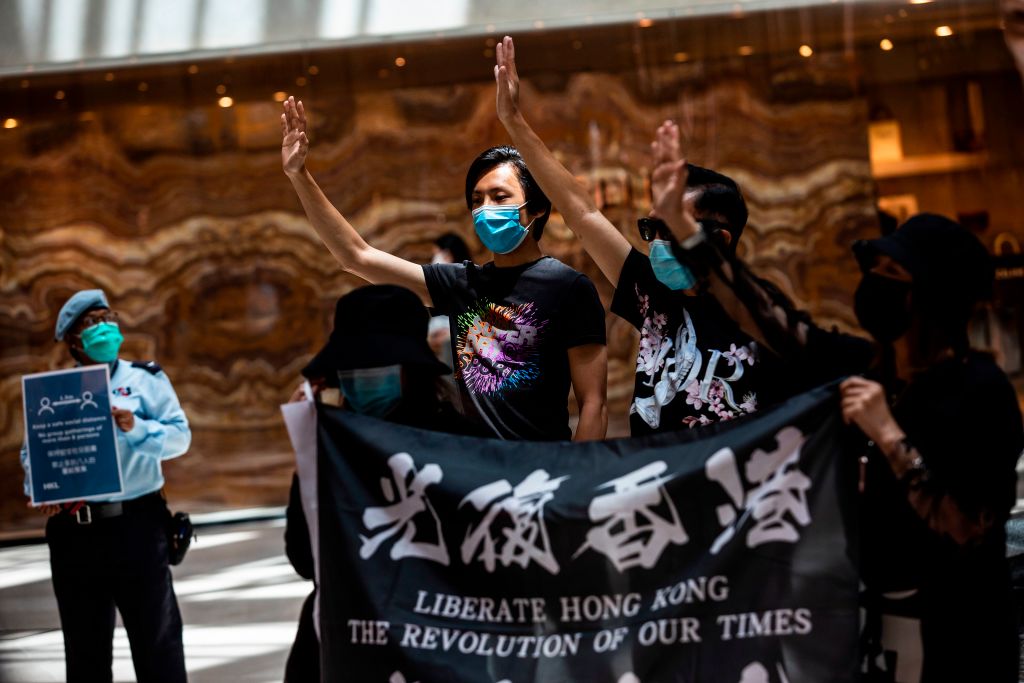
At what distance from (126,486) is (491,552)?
1973 millimetres

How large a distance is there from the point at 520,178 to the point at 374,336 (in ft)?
2.89

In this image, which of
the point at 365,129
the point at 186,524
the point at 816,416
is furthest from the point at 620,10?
the point at 816,416

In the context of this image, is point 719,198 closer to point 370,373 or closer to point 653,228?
point 653,228

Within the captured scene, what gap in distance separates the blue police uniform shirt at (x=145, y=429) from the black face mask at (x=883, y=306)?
267 centimetres

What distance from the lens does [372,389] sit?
2.90 m

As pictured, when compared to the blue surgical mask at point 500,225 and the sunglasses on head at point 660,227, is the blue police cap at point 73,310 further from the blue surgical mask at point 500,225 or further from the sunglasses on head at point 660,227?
the sunglasses on head at point 660,227

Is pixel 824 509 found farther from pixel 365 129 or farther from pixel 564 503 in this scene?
pixel 365 129

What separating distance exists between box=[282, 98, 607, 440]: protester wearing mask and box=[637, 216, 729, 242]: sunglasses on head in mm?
312

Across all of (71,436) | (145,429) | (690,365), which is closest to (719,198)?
(690,365)

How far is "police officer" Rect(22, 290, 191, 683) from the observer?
4141 mm

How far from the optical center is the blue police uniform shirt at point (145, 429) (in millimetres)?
4305

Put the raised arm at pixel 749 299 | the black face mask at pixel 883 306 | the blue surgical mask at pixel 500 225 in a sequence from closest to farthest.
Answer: the black face mask at pixel 883 306, the raised arm at pixel 749 299, the blue surgical mask at pixel 500 225

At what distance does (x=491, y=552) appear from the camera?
109 inches

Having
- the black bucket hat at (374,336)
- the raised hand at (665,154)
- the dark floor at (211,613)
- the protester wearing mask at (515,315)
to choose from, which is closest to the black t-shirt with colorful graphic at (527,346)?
the protester wearing mask at (515,315)
